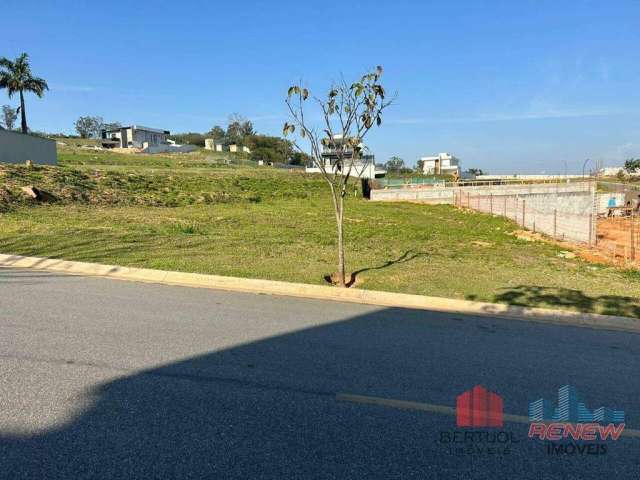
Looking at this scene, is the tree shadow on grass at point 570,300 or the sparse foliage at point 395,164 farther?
the sparse foliage at point 395,164

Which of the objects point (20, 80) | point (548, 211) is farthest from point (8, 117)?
point (548, 211)

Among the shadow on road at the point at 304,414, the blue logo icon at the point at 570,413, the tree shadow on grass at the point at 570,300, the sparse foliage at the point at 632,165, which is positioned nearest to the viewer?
the shadow on road at the point at 304,414

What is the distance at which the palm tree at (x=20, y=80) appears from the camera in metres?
51.9

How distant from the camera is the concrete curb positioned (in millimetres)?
6773

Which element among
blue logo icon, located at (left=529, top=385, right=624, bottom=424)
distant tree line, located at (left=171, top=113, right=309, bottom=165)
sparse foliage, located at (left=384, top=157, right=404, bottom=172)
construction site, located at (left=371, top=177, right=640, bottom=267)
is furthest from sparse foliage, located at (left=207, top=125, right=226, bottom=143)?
blue logo icon, located at (left=529, top=385, right=624, bottom=424)

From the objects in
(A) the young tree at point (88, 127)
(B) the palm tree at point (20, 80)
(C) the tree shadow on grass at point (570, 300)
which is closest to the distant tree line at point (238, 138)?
(A) the young tree at point (88, 127)

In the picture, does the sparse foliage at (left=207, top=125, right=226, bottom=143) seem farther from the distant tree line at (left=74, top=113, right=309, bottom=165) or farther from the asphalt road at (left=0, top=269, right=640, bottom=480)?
the asphalt road at (left=0, top=269, right=640, bottom=480)

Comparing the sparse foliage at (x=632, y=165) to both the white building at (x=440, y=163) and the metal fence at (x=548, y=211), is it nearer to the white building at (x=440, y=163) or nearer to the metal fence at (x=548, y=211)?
the white building at (x=440, y=163)

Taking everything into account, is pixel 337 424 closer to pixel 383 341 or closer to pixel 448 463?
pixel 448 463

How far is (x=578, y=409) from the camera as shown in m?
3.79

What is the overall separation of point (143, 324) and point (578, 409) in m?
4.77

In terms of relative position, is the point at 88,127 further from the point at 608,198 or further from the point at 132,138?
the point at 608,198

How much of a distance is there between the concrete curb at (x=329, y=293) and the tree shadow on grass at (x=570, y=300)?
339mm

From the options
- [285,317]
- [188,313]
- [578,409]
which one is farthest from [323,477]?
[188,313]
